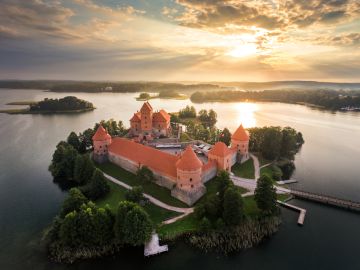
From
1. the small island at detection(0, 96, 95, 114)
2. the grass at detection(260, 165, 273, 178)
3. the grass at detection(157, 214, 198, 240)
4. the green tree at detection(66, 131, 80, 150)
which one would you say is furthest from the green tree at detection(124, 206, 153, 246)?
the small island at detection(0, 96, 95, 114)

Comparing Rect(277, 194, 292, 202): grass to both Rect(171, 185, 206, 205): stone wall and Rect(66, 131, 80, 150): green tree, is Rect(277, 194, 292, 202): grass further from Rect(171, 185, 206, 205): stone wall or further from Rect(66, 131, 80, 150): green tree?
Rect(66, 131, 80, 150): green tree

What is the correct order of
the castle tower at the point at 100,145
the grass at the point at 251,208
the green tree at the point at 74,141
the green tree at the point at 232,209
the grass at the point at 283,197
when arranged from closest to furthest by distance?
1. the green tree at the point at 232,209
2. the grass at the point at 251,208
3. the grass at the point at 283,197
4. the castle tower at the point at 100,145
5. the green tree at the point at 74,141

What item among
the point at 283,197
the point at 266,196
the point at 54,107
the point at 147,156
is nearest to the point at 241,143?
the point at 283,197

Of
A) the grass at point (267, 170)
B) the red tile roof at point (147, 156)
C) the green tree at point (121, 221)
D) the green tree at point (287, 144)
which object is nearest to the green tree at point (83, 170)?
the red tile roof at point (147, 156)

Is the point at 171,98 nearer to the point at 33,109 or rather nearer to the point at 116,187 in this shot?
the point at 33,109

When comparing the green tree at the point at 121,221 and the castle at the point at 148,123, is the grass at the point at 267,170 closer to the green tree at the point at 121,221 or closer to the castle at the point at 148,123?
the castle at the point at 148,123
